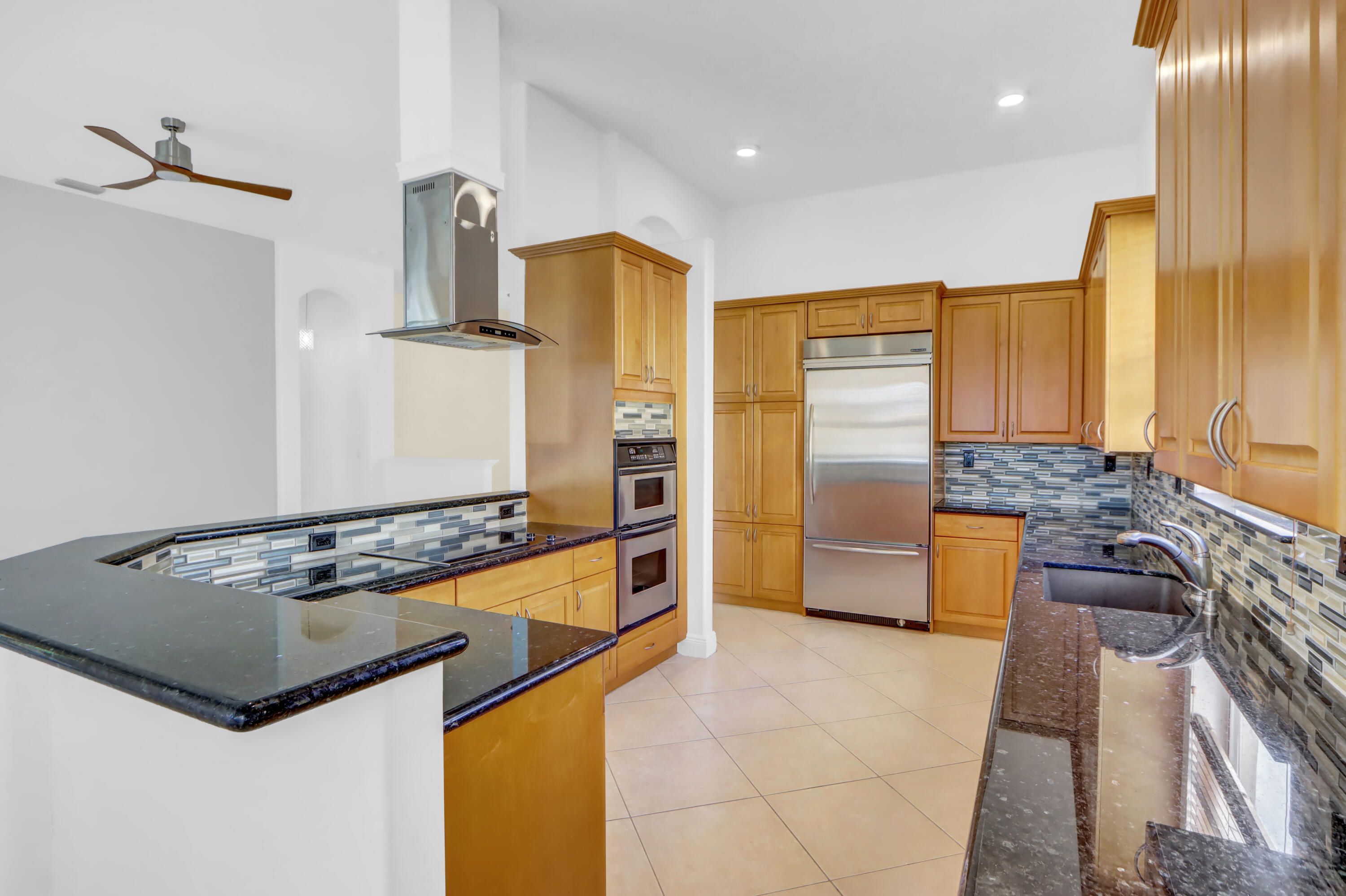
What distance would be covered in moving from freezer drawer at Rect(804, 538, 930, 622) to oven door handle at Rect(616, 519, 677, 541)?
128cm

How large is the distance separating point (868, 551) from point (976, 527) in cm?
A: 70

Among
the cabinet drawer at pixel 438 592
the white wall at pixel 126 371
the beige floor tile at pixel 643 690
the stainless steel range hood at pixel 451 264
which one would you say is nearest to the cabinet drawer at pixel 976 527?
Result: the beige floor tile at pixel 643 690

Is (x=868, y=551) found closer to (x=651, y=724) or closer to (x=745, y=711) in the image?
(x=745, y=711)

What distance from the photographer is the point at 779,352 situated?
15.4ft

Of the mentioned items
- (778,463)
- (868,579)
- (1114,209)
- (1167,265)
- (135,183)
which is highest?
(135,183)

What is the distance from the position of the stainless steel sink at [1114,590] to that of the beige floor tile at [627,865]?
58.4 inches

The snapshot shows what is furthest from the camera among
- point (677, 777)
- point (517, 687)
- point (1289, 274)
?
point (677, 777)

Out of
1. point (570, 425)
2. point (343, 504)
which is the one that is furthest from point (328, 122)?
point (343, 504)

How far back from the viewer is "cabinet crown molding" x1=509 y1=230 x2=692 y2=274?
10.6 ft

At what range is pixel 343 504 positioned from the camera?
6.16 metres

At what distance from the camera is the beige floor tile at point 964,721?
2.78 meters

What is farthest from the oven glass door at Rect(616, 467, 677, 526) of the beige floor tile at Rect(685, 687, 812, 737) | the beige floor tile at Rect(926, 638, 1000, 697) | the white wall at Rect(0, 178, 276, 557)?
the white wall at Rect(0, 178, 276, 557)

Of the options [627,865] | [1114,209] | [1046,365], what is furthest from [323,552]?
[1046,365]

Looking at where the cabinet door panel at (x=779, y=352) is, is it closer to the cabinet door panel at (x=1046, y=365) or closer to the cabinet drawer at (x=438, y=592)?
the cabinet door panel at (x=1046, y=365)
